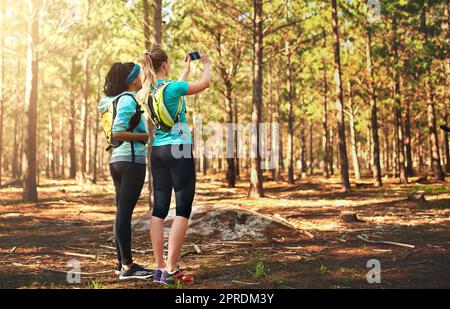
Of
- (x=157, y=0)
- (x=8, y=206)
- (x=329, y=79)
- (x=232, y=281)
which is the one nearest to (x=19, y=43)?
(x=8, y=206)

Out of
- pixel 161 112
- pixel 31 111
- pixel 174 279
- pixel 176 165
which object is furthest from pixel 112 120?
pixel 31 111

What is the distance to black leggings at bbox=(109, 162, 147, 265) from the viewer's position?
15.0 feet

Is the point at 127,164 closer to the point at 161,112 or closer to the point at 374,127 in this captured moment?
the point at 161,112

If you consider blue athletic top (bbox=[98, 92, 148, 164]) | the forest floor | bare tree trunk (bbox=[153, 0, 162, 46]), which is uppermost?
bare tree trunk (bbox=[153, 0, 162, 46])

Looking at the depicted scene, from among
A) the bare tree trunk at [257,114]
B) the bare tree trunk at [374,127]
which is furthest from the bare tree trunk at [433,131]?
the bare tree trunk at [257,114]

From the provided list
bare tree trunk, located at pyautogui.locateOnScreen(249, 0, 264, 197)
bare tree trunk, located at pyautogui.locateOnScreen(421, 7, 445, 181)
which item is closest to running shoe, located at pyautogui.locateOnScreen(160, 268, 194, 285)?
bare tree trunk, located at pyautogui.locateOnScreen(249, 0, 264, 197)

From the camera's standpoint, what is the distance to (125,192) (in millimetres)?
4602

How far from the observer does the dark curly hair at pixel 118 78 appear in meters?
4.82

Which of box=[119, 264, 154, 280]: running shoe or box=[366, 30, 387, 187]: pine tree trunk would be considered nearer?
box=[119, 264, 154, 280]: running shoe

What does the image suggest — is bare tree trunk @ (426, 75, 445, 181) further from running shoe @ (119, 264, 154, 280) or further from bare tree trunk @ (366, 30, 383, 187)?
running shoe @ (119, 264, 154, 280)

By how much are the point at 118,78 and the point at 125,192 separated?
126 cm

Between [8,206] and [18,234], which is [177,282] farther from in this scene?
[8,206]

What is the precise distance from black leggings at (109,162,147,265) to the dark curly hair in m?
0.84
